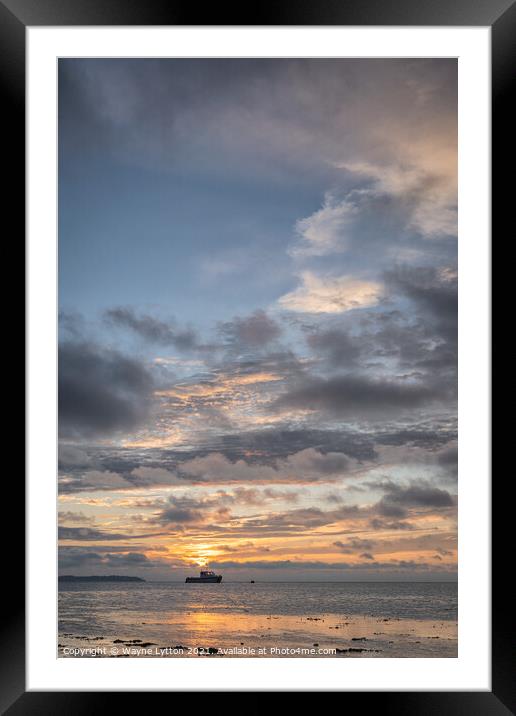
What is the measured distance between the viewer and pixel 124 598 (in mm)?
14836

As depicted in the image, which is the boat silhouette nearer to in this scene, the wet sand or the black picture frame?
the wet sand

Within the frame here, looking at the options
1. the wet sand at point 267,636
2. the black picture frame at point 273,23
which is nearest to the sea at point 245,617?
the wet sand at point 267,636

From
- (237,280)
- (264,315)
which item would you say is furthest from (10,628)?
(237,280)

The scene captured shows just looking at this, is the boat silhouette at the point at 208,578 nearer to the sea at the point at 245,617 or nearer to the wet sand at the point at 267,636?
the sea at the point at 245,617

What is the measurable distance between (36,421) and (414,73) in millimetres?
9413

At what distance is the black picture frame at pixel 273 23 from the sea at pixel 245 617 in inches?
519

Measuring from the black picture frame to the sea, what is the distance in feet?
43.3

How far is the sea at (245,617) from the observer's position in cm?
1429

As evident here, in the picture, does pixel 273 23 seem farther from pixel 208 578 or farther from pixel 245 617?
pixel 245 617

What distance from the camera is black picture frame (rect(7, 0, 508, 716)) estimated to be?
1575 millimetres

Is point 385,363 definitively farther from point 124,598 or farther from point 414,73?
point 124,598

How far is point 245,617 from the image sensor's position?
15125mm

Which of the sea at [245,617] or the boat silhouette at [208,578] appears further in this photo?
the boat silhouette at [208,578]

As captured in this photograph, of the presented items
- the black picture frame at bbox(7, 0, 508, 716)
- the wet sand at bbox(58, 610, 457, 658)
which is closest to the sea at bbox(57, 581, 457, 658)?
the wet sand at bbox(58, 610, 457, 658)
